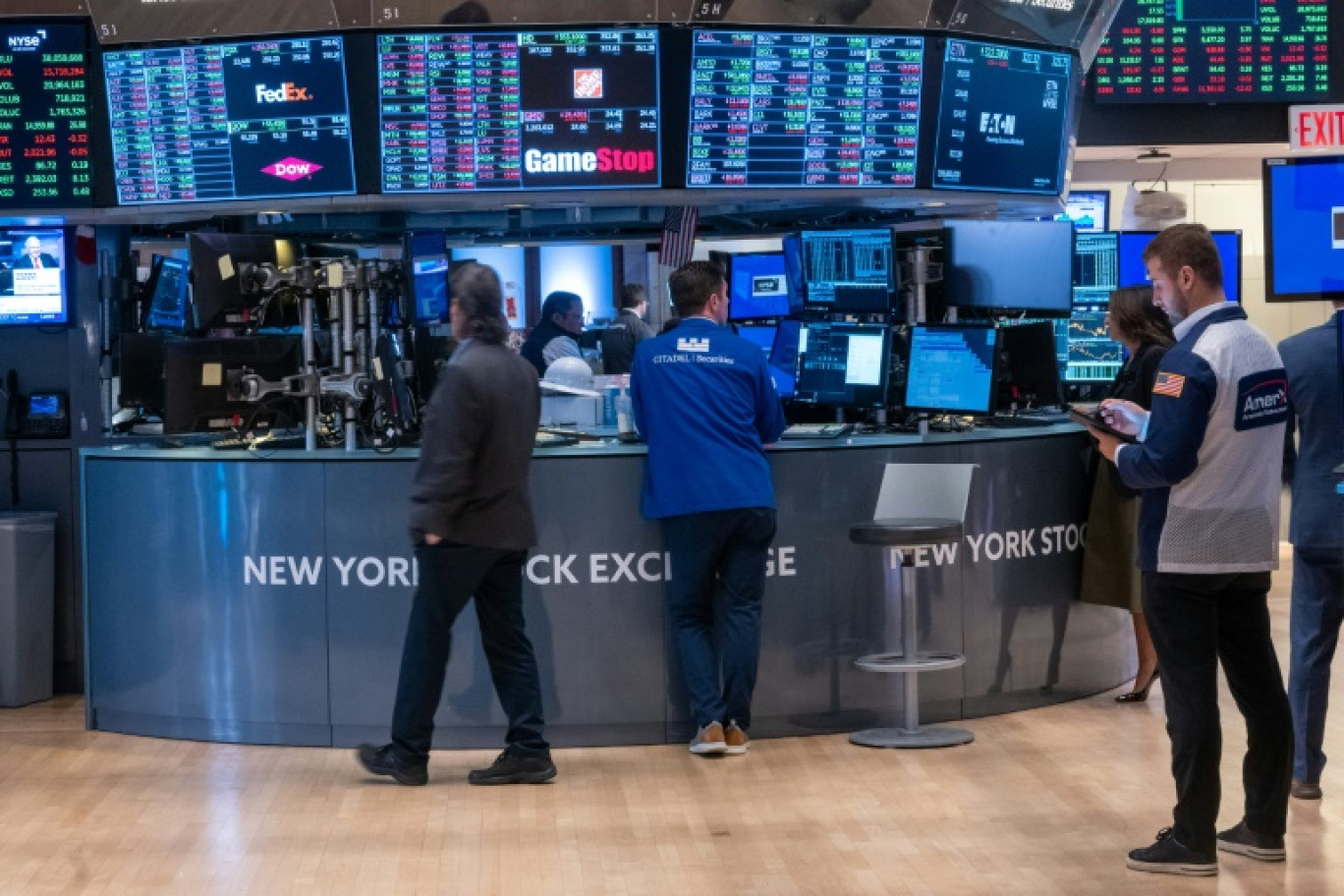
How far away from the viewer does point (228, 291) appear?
6.83 metres

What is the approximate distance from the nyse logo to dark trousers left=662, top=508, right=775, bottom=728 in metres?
2.16

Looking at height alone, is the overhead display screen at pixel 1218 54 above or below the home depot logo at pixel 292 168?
above

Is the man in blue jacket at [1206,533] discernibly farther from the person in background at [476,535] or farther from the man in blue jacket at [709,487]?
the person in background at [476,535]

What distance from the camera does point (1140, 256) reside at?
9.99 metres

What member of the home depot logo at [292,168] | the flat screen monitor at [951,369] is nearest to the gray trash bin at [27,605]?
the home depot logo at [292,168]

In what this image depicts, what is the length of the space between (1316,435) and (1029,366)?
6.64 ft

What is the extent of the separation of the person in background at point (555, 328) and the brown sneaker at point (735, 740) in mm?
2814

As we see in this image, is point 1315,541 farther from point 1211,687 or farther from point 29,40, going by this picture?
point 29,40

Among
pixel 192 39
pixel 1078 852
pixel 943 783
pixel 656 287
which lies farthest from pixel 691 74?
pixel 656 287

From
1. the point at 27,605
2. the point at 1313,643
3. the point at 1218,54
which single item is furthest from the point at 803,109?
the point at 1218,54

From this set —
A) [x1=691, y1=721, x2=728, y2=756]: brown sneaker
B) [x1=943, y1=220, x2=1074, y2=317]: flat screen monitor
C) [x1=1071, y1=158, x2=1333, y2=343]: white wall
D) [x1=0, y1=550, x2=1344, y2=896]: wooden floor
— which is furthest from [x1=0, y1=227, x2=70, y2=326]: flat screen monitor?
[x1=1071, y1=158, x2=1333, y2=343]: white wall

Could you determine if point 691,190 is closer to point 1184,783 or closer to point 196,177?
point 196,177

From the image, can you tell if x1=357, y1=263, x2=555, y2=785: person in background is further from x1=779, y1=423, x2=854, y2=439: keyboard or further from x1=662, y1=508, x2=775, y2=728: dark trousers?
x1=779, y1=423, x2=854, y2=439: keyboard

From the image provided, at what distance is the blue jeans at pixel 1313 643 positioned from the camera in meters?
5.42
